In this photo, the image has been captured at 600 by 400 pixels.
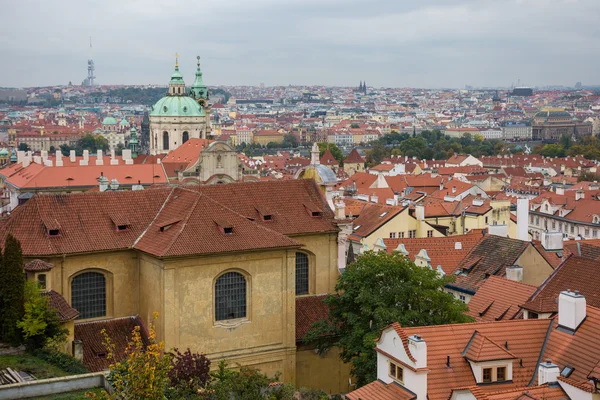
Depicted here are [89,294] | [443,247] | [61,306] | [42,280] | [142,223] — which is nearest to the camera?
[61,306]

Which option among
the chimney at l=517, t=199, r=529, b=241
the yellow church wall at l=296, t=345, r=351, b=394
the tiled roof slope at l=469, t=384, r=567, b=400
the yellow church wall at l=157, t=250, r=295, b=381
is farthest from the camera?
the chimney at l=517, t=199, r=529, b=241

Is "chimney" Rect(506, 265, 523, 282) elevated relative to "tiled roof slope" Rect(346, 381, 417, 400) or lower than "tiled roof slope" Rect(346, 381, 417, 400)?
elevated

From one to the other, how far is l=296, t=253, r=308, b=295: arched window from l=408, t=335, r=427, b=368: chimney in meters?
16.1

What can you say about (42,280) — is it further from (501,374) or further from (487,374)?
(501,374)

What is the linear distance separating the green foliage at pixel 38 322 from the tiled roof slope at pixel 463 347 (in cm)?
1384

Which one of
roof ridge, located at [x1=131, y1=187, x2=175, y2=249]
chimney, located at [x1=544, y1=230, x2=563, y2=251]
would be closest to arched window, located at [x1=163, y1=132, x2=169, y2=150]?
chimney, located at [x1=544, y1=230, x2=563, y2=251]

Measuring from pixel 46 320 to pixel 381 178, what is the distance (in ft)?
254

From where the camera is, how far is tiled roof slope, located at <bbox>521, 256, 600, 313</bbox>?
109 ft

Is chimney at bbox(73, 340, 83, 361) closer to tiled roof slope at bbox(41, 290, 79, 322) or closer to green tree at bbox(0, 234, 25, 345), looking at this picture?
tiled roof slope at bbox(41, 290, 79, 322)

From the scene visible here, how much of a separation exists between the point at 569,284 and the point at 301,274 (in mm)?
12325

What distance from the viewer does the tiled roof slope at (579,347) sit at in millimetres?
25516

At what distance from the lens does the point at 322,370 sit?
3906 cm

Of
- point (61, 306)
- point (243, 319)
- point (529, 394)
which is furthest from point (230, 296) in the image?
point (529, 394)

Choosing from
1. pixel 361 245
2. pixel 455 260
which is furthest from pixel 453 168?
pixel 455 260
